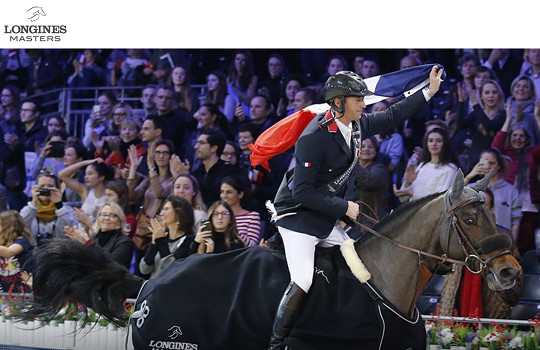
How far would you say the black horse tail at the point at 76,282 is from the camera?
Result: 19.1 feet

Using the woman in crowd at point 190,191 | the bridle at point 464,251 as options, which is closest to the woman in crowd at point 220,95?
the woman in crowd at point 190,191

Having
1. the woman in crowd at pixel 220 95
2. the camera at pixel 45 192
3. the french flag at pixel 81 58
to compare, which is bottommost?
the camera at pixel 45 192

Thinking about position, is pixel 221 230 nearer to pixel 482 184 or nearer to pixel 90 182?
pixel 90 182

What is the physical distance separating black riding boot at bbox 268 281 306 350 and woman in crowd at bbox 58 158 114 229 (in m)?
5.12

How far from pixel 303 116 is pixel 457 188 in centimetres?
116

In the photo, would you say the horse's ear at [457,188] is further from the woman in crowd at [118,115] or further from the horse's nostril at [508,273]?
the woman in crowd at [118,115]

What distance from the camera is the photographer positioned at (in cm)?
966

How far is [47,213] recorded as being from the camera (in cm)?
975

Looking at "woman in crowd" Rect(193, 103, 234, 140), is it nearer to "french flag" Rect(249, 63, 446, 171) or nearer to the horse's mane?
"french flag" Rect(249, 63, 446, 171)

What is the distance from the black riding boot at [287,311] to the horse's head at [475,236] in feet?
3.08

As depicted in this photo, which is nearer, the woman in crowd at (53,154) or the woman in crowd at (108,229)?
the woman in crowd at (108,229)
